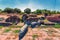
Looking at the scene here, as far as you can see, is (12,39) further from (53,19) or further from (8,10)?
(8,10)

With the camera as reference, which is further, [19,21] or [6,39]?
[19,21]

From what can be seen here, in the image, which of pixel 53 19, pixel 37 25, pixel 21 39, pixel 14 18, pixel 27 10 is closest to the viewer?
pixel 21 39

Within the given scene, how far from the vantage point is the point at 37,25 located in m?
13.1

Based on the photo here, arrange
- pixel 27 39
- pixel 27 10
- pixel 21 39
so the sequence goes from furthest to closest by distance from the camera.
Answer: pixel 27 10
pixel 27 39
pixel 21 39

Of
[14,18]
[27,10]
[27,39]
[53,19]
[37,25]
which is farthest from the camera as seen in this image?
[27,10]

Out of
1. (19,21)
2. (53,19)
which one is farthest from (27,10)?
(19,21)

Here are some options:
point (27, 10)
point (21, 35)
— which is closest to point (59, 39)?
point (21, 35)

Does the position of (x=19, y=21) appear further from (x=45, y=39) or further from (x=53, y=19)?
(x=45, y=39)

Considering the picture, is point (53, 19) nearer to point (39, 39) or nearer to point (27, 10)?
point (39, 39)

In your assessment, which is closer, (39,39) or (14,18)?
(39,39)

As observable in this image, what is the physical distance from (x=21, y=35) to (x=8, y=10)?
131ft

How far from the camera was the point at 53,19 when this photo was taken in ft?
70.6

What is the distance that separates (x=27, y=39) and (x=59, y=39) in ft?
6.27

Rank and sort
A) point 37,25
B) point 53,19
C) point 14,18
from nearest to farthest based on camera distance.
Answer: point 37,25, point 14,18, point 53,19
